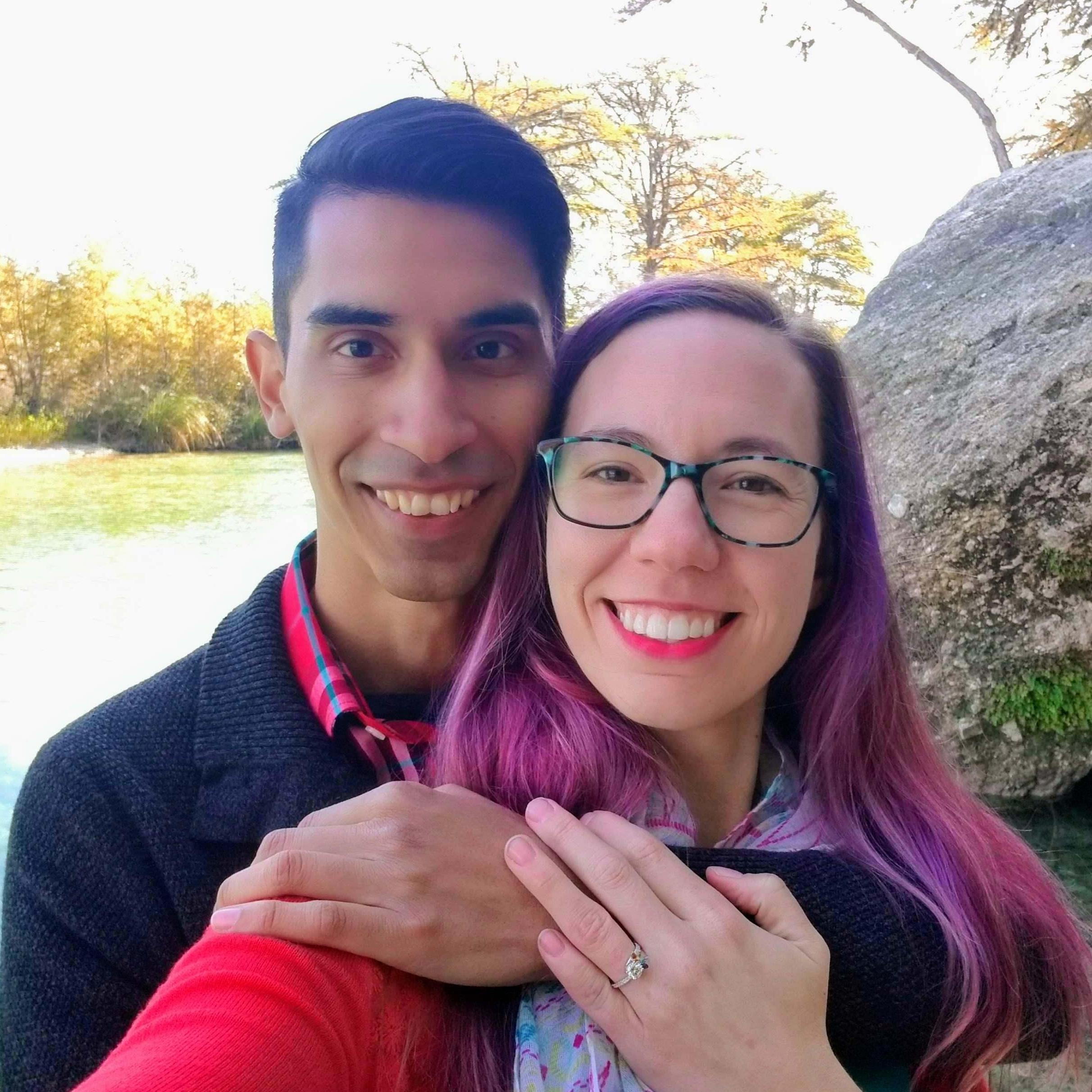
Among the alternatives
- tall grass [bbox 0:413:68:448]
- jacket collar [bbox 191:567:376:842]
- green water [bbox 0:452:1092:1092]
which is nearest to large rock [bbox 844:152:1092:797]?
green water [bbox 0:452:1092:1092]

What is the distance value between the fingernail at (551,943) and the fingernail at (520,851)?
77 millimetres

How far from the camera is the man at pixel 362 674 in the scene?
3.34 feet

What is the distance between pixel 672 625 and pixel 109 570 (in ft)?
21.4

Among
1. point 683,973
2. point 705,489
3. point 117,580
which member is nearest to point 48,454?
point 117,580

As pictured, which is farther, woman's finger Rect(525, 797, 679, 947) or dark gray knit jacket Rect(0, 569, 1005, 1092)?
dark gray knit jacket Rect(0, 569, 1005, 1092)

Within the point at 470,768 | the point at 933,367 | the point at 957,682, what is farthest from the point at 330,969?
the point at 933,367

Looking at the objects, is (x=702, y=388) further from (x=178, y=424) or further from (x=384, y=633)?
(x=178, y=424)

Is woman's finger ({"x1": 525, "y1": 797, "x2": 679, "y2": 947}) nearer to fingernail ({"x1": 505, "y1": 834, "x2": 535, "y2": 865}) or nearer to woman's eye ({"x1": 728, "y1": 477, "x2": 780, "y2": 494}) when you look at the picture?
fingernail ({"x1": 505, "y1": 834, "x2": 535, "y2": 865})

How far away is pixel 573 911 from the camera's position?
3.10ft

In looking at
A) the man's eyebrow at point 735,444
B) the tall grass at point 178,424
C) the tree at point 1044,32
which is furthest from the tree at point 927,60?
the man's eyebrow at point 735,444

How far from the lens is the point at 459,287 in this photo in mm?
1405

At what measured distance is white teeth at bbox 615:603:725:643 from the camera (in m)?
1.12

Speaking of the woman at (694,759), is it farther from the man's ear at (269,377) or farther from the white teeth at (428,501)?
the man's ear at (269,377)

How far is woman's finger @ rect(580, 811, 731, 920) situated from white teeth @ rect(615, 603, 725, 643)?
0.78ft
